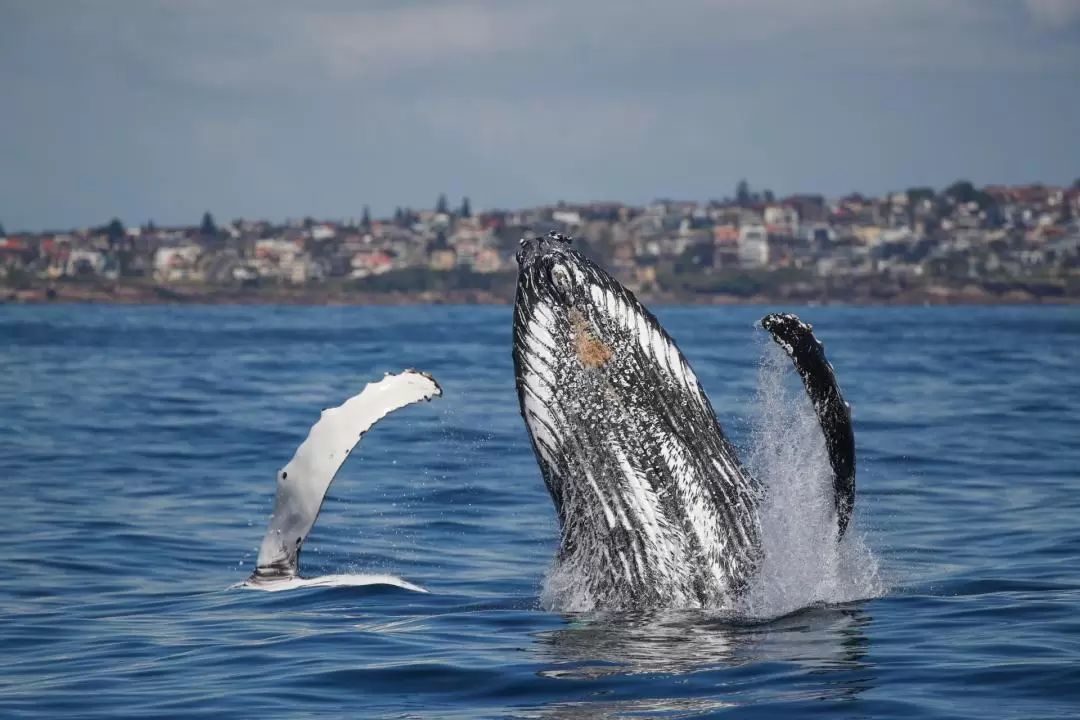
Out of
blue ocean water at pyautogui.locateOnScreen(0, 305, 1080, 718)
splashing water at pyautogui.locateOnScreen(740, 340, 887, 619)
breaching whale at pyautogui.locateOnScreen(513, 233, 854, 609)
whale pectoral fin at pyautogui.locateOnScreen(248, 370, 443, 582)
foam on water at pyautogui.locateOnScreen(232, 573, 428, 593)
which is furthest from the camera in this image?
foam on water at pyautogui.locateOnScreen(232, 573, 428, 593)

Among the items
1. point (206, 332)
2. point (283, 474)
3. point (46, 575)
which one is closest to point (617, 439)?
point (283, 474)

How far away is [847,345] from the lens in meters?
60.7

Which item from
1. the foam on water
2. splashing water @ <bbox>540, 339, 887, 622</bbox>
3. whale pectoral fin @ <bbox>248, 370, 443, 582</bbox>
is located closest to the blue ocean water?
splashing water @ <bbox>540, 339, 887, 622</bbox>

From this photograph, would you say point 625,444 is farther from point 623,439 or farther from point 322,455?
point 322,455

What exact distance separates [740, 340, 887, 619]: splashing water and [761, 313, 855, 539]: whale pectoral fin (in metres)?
0.64

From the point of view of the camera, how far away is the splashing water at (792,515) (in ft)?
29.3

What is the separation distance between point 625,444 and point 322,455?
1.98 metres

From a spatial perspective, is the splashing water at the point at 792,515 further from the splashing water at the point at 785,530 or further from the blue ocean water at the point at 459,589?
the blue ocean water at the point at 459,589

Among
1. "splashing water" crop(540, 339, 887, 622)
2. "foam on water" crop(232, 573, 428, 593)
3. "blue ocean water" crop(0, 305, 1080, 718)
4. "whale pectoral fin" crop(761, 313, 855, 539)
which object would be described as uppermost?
"whale pectoral fin" crop(761, 313, 855, 539)

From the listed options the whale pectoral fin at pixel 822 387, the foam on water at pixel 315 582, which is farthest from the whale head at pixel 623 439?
the foam on water at pixel 315 582

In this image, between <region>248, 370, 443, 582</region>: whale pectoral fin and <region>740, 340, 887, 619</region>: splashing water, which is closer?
<region>740, 340, 887, 619</region>: splashing water

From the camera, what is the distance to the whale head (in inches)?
338

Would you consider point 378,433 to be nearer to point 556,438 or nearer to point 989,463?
point 989,463

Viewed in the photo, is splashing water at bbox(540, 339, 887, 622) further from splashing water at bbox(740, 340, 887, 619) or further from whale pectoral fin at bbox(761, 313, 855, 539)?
whale pectoral fin at bbox(761, 313, 855, 539)
